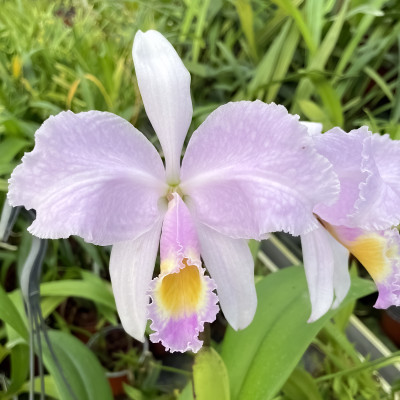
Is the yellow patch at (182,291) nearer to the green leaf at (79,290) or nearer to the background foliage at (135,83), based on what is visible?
the background foliage at (135,83)

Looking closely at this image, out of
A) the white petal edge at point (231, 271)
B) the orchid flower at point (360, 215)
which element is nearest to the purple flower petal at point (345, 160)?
the orchid flower at point (360, 215)

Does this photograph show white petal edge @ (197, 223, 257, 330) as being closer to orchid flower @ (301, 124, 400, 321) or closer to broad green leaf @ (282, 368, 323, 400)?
orchid flower @ (301, 124, 400, 321)

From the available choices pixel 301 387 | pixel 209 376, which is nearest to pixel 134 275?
pixel 209 376

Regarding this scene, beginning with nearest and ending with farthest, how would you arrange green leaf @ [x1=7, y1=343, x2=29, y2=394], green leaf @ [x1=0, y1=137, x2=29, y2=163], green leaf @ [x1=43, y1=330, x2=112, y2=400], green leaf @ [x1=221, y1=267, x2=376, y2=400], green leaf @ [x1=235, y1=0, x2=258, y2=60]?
green leaf @ [x1=221, y1=267, x2=376, y2=400]
green leaf @ [x1=43, y1=330, x2=112, y2=400]
green leaf @ [x1=7, y1=343, x2=29, y2=394]
green leaf @ [x1=0, y1=137, x2=29, y2=163]
green leaf @ [x1=235, y1=0, x2=258, y2=60]

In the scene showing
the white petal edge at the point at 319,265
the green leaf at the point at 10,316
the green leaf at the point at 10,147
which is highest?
the white petal edge at the point at 319,265

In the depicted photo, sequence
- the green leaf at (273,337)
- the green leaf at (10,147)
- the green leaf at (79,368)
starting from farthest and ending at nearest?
the green leaf at (10,147) < the green leaf at (79,368) < the green leaf at (273,337)

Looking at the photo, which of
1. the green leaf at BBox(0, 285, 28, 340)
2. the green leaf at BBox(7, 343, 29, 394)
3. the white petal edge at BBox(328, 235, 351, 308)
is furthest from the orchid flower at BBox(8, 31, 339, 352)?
the green leaf at BBox(7, 343, 29, 394)

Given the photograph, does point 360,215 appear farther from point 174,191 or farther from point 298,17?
point 298,17
